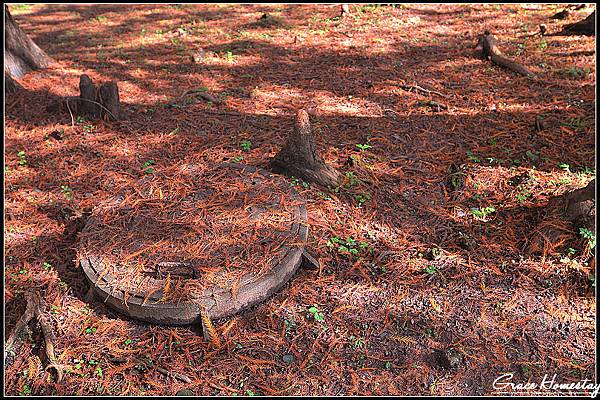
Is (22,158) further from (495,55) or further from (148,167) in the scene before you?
(495,55)

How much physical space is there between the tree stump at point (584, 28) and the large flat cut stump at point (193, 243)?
19.6ft

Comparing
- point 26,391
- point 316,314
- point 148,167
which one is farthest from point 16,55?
point 316,314

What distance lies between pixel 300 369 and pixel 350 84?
14.4 feet

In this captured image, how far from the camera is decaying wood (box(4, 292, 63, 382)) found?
9.25 feet

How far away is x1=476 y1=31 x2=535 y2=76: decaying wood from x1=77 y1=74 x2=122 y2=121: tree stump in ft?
17.1

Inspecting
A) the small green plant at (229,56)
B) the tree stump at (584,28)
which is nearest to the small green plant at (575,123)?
the tree stump at (584,28)

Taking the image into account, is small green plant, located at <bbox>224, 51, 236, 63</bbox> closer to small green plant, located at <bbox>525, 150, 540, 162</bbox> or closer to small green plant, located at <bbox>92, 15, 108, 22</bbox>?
small green plant, located at <bbox>92, 15, 108, 22</bbox>

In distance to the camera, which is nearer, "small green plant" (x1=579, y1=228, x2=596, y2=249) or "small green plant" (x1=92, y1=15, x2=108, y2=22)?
"small green plant" (x1=579, y1=228, x2=596, y2=249)

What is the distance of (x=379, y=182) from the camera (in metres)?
4.29

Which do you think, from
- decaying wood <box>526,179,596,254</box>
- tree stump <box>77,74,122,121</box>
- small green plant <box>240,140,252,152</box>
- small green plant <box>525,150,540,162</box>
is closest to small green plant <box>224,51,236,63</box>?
tree stump <box>77,74,122,121</box>

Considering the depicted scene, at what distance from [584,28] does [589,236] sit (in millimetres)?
5325

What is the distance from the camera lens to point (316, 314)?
Result: 313 cm

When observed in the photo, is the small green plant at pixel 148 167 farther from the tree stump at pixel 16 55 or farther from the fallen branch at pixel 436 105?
the fallen branch at pixel 436 105

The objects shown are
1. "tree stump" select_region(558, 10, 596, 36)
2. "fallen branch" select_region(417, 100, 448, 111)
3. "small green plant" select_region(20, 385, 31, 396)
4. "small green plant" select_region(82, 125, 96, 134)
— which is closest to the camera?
"small green plant" select_region(20, 385, 31, 396)
